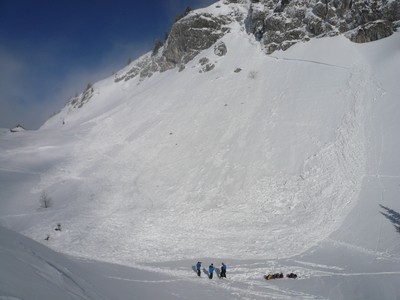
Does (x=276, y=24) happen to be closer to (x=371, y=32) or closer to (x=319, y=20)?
(x=319, y=20)

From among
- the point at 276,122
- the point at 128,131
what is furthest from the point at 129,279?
the point at 128,131

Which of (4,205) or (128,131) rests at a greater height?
(128,131)

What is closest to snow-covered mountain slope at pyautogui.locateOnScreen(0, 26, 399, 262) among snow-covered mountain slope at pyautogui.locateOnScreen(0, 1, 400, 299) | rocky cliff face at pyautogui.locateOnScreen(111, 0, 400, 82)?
snow-covered mountain slope at pyautogui.locateOnScreen(0, 1, 400, 299)

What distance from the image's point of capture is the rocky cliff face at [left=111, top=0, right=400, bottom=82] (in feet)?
180

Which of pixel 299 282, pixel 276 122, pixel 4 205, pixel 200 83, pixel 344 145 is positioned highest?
pixel 200 83

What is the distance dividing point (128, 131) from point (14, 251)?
45689 mm

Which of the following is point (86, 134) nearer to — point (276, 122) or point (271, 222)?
point (276, 122)

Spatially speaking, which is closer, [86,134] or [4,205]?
[4,205]

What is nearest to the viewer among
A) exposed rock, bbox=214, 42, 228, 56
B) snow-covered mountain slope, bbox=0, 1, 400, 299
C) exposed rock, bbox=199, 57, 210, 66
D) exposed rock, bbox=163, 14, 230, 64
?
snow-covered mountain slope, bbox=0, 1, 400, 299

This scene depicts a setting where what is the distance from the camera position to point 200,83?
6247cm

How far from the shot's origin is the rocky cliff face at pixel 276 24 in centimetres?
5502

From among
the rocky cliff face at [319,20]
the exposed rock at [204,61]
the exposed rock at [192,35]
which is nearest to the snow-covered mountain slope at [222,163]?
the rocky cliff face at [319,20]

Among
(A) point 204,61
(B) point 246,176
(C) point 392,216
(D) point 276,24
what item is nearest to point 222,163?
(B) point 246,176

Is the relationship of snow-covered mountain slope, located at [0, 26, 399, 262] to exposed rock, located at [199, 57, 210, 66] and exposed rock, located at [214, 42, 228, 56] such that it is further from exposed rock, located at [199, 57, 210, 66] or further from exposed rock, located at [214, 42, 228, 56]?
exposed rock, located at [214, 42, 228, 56]
